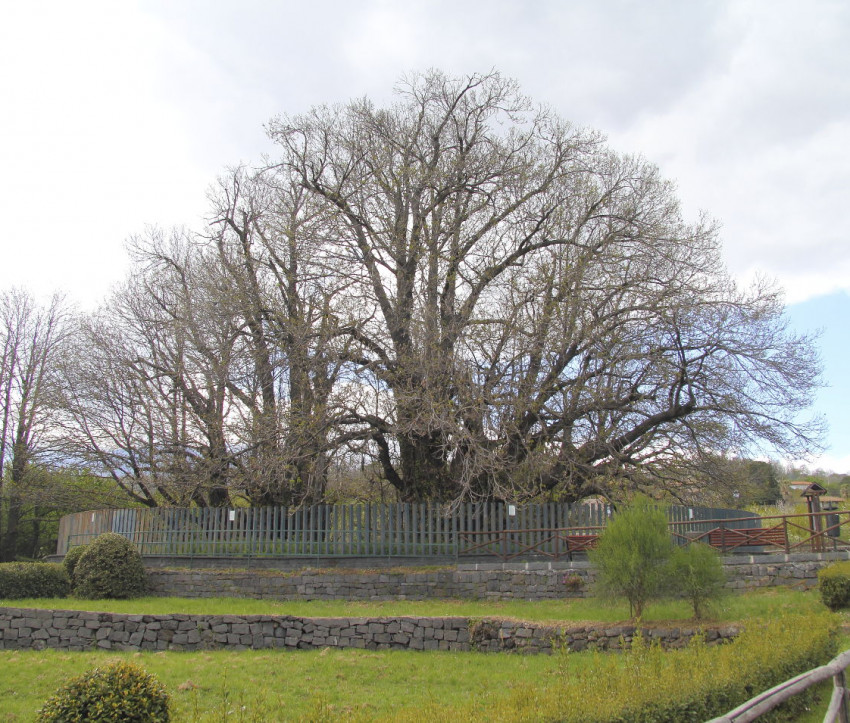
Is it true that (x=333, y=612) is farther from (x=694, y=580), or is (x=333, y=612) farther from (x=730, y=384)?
(x=730, y=384)

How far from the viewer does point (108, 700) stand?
23.3 ft

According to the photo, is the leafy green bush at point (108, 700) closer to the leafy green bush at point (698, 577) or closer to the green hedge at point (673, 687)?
the green hedge at point (673, 687)

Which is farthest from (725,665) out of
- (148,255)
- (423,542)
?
(148,255)

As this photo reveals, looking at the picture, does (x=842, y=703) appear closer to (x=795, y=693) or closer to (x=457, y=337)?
(x=795, y=693)

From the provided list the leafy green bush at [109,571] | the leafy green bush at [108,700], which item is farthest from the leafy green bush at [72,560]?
the leafy green bush at [108,700]

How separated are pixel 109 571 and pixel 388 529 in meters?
6.98

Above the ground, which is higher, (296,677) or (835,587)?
(835,587)

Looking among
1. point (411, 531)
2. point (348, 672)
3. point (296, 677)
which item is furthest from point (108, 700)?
point (411, 531)

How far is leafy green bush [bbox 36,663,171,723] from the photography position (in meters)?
7.03

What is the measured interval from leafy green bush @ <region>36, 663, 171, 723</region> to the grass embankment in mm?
679

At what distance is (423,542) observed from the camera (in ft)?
59.1

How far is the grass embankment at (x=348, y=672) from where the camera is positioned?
30.1 feet

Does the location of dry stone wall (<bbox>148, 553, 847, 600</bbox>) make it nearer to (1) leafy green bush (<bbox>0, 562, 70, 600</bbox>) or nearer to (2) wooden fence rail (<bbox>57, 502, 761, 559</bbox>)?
(2) wooden fence rail (<bbox>57, 502, 761, 559</bbox>)

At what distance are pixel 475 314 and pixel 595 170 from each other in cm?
552
